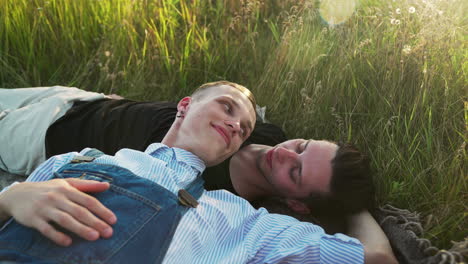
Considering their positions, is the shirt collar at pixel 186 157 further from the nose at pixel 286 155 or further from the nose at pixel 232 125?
the nose at pixel 286 155

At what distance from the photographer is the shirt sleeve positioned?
1.84 m

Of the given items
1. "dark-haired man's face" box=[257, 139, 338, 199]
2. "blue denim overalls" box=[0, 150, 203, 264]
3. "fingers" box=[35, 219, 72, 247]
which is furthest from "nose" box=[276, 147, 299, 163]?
"fingers" box=[35, 219, 72, 247]

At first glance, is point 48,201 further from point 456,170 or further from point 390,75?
point 390,75

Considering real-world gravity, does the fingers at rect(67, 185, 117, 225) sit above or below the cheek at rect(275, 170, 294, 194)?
above

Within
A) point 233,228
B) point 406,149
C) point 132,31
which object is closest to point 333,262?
point 233,228

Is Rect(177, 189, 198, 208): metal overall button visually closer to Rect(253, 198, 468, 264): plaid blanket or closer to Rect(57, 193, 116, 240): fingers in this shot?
Rect(57, 193, 116, 240): fingers

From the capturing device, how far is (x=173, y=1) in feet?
12.8

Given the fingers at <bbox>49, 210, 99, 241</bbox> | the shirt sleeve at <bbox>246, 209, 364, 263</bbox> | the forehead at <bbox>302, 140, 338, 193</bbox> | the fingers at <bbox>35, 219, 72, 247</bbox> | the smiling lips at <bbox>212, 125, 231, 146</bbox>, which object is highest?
the smiling lips at <bbox>212, 125, 231, 146</bbox>

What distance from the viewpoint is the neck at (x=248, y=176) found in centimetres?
258

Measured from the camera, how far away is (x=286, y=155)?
2422 mm

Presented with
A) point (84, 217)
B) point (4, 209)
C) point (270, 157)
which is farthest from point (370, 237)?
point (4, 209)

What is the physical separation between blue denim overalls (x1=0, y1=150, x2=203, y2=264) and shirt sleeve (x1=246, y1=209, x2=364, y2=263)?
310 millimetres

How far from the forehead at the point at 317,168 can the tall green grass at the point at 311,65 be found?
12.5 inches

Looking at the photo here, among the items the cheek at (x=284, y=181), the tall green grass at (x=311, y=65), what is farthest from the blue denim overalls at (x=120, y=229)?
the tall green grass at (x=311, y=65)
